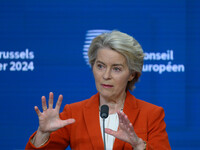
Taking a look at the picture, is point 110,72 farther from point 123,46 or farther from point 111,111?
point 111,111

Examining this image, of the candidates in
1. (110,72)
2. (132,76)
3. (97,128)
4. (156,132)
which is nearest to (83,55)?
(132,76)

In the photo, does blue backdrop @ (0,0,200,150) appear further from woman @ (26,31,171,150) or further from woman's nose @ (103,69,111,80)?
woman's nose @ (103,69,111,80)

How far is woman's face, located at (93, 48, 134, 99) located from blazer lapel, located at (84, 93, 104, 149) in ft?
0.43

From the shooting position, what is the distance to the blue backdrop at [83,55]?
3.39 m

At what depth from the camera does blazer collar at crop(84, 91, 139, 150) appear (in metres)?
2.08

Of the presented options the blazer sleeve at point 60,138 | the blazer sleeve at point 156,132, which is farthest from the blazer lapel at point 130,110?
the blazer sleeve at point 60,138

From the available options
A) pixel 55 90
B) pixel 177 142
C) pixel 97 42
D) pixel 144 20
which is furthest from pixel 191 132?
pixel 97 42

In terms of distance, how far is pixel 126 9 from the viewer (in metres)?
3.43

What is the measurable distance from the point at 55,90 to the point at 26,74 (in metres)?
0.37

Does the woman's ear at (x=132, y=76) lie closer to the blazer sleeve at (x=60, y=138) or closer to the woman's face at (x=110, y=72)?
the woman's face at (x=110, y=72)

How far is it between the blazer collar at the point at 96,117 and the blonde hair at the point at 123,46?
0.26 m

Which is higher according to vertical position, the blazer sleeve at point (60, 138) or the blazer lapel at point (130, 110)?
the blazer lapel at point (130, 110)

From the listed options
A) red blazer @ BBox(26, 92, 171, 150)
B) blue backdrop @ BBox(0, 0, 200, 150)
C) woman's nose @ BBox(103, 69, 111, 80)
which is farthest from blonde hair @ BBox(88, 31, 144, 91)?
blue backdrop @ BBox(0, 0, 200, 150)

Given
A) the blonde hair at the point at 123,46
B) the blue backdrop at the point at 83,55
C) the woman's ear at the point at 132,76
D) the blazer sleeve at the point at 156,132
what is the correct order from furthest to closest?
the blue backdrop at the point at 83,55 < the woman's ear at the point at 132,76 < the blonde hair at the point at 123,46 < the blazer sleeve at the point at 156,132
